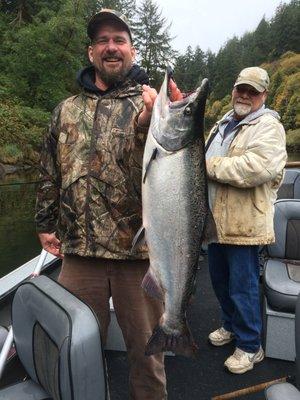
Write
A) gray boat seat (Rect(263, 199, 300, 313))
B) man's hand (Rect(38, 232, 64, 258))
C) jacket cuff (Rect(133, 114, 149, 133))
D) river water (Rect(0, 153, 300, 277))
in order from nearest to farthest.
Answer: jacket cuff (Rect(133, 114, 149, 133)) < man's hand (Rect(38, 232, 64, 258)) < gray boat seat (Rect(263, 199, 300, 313)) < river water (Rect(0, 153, 300, 277))

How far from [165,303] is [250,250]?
128 centimetres

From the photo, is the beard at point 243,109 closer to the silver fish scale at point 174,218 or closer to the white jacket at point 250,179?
the white jacket at point 250,179

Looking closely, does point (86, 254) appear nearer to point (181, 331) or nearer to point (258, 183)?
point (181, 331)

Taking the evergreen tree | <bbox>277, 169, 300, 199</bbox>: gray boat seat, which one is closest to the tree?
the evergreen tree

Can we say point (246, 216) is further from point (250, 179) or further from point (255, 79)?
point (255, 79)

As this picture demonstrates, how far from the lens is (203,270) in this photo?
5562mm

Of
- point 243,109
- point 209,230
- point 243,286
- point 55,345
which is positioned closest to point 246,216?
point 243,286

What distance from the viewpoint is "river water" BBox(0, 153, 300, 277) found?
9.27 meters

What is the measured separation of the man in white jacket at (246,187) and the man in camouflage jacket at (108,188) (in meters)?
0.88

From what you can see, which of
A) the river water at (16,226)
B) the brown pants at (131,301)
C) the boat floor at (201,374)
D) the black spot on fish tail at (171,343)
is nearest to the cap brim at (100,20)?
the brown pants at (131,301)

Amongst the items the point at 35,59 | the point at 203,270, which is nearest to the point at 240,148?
the point at 203,270

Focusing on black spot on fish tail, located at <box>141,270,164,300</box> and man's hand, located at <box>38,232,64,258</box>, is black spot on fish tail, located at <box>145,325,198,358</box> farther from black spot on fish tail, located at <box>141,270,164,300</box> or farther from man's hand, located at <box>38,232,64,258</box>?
man's hand, located at <box>38,232,64,258</box>

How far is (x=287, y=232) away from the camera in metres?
3.97

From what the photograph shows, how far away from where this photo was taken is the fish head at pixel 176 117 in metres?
1.66
